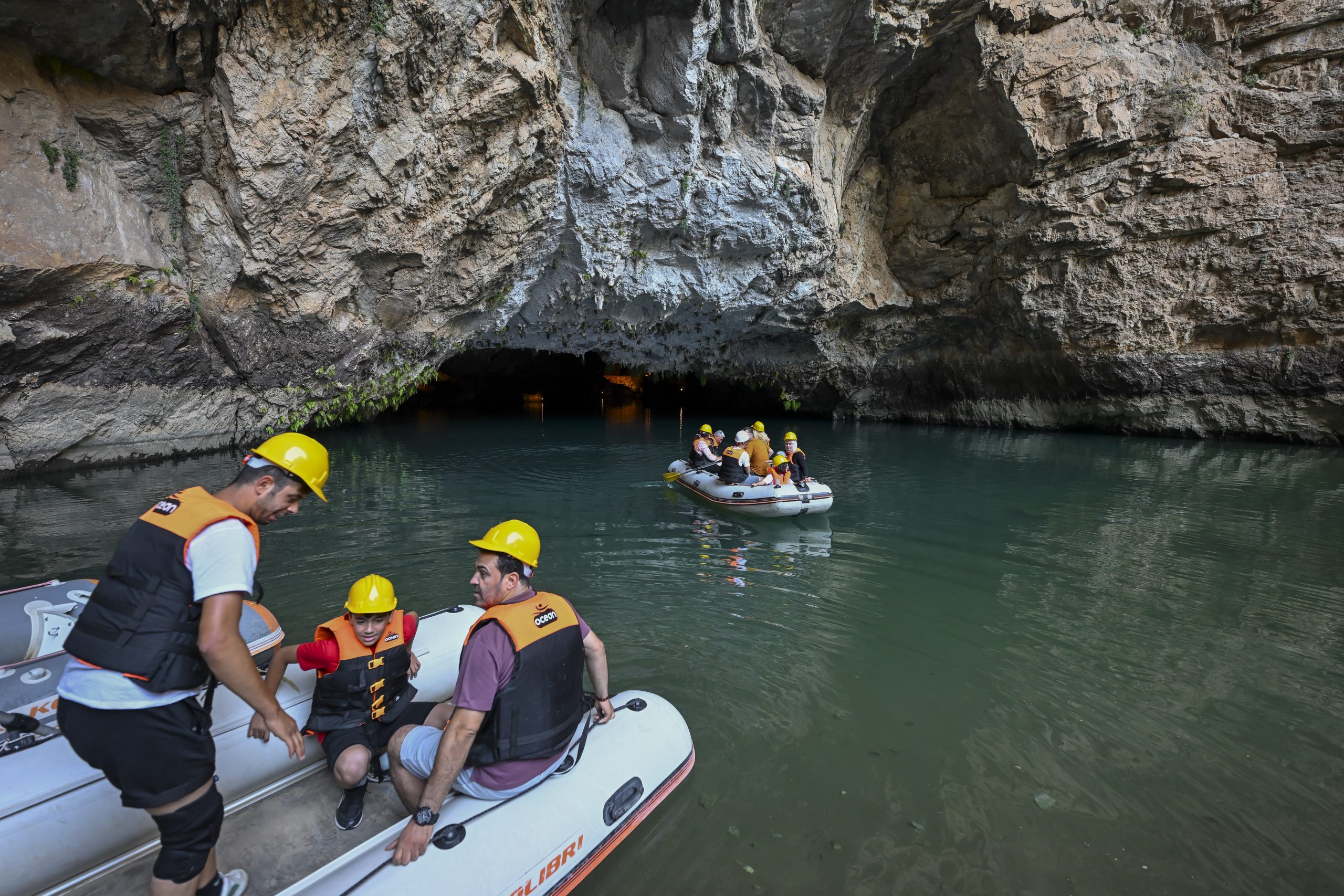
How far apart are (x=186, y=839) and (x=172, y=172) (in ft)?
39.7

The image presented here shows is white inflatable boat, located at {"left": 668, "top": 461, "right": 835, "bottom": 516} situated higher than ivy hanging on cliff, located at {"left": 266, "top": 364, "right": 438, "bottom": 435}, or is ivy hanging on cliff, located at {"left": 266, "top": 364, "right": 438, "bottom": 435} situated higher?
ivy hanging on cliff, located at {"left": 266, "top": 364, "right": 438, "bottom": 435}

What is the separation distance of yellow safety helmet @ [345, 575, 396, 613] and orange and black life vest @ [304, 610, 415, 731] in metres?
0.10

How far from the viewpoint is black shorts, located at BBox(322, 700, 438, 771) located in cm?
271

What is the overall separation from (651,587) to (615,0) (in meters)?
12.0

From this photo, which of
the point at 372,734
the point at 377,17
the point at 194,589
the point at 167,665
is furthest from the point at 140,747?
the point at 377,17

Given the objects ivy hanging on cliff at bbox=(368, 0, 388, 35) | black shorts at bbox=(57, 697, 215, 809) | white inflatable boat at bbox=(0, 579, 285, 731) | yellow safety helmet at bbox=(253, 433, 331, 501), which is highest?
ivy hanging on cliff at bbox=(368, 0, 388, 35)

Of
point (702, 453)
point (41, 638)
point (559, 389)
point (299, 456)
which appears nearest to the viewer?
point (299, 456)

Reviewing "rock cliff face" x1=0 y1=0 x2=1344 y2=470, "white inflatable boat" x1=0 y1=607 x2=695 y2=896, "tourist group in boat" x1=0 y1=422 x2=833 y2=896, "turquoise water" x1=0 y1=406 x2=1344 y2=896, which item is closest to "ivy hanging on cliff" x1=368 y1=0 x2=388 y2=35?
"rock cliff face" x1=0 y1=0 x2=1344 y2=470

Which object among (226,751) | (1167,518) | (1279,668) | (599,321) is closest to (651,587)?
(226,751)

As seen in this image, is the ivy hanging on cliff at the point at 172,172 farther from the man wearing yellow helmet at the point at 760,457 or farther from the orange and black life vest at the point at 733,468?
the man wearing yellow helmet at the point at 760,457

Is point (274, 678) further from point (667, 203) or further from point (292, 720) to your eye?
point (667, 203)

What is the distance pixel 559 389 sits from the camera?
38250mm

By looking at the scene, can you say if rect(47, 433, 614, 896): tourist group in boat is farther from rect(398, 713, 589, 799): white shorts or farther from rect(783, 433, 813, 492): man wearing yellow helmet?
rect(783, 433, 813, 492): man wearing yellow helmet

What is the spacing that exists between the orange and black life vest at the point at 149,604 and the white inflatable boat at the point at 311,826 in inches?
39.1
